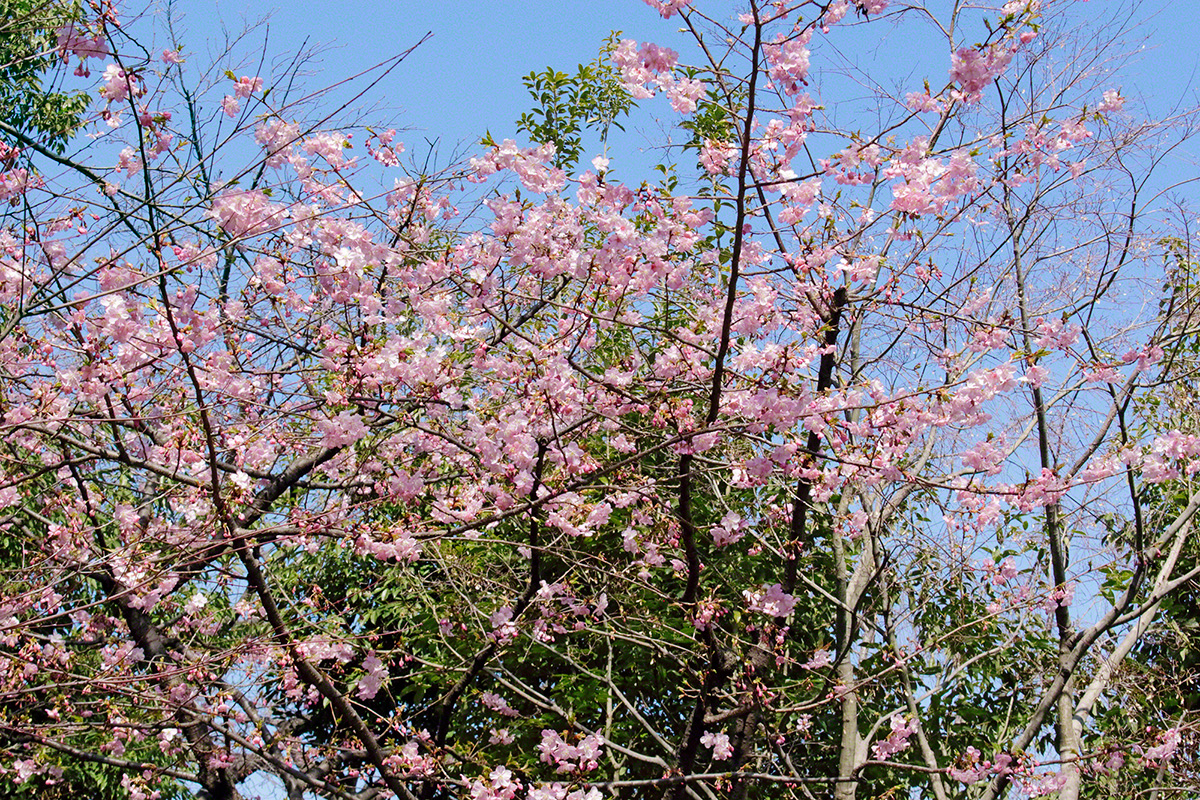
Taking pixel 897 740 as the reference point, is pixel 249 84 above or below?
above

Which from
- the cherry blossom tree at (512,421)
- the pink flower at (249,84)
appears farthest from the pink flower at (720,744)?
the pink flower at (249,84)

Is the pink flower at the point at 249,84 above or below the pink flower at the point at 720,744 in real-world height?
above

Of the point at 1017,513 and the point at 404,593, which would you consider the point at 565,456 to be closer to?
the point at 1017,513

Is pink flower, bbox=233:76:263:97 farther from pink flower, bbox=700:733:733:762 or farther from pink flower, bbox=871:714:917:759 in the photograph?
pink flower, bbox=871:714:917:759

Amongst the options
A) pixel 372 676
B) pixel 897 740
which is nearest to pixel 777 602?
pixel 897 740

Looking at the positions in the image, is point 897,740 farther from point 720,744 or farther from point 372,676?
point 372,676

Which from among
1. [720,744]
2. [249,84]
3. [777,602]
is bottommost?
[720,744]

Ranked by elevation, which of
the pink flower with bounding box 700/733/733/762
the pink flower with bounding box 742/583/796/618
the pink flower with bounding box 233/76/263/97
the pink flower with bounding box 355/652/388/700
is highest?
the pink flower with bounding box 233/76/263/97

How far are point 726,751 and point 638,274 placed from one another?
2326 millimetres

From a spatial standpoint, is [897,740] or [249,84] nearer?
[249,84]

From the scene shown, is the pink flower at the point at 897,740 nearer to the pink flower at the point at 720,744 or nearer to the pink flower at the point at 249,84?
the pink flower at the point at 720,744

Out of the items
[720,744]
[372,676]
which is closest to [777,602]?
[720,744]

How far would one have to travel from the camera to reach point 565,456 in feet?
13.1

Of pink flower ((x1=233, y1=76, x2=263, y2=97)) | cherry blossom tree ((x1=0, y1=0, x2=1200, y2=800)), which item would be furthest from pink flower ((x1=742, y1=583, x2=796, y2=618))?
pink flower ((x1=233, y1=76, x2=263, y2=97))
